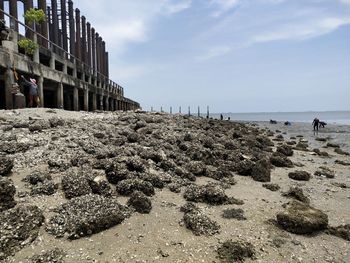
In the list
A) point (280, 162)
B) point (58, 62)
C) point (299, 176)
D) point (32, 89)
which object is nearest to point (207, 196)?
point (299, 176)

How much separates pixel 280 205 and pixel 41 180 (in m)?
6.24

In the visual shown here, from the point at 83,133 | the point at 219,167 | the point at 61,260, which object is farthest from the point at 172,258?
the point at 83,133

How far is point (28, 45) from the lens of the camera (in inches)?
731

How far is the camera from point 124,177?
9320 mm

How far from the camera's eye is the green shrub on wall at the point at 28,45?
59.7 ft

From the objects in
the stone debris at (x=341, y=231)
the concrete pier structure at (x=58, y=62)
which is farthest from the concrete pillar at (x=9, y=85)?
the stone debris at (x=341, y=231)

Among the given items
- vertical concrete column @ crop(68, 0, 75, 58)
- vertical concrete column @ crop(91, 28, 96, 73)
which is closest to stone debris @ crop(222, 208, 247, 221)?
vertical concrete column @ crop(68, 0, 75, 58)

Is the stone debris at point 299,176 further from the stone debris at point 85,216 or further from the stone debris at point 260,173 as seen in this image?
the stone debris at point 85,216

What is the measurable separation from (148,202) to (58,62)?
60.6 feet

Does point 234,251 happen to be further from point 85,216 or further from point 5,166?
point 5,166

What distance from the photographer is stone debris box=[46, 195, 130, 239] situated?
22.7ft

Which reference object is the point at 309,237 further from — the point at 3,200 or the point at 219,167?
the point at 3,200

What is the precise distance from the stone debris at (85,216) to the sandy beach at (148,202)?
0.02 m

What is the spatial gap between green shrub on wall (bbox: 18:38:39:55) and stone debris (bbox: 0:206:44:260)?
13375 mm
